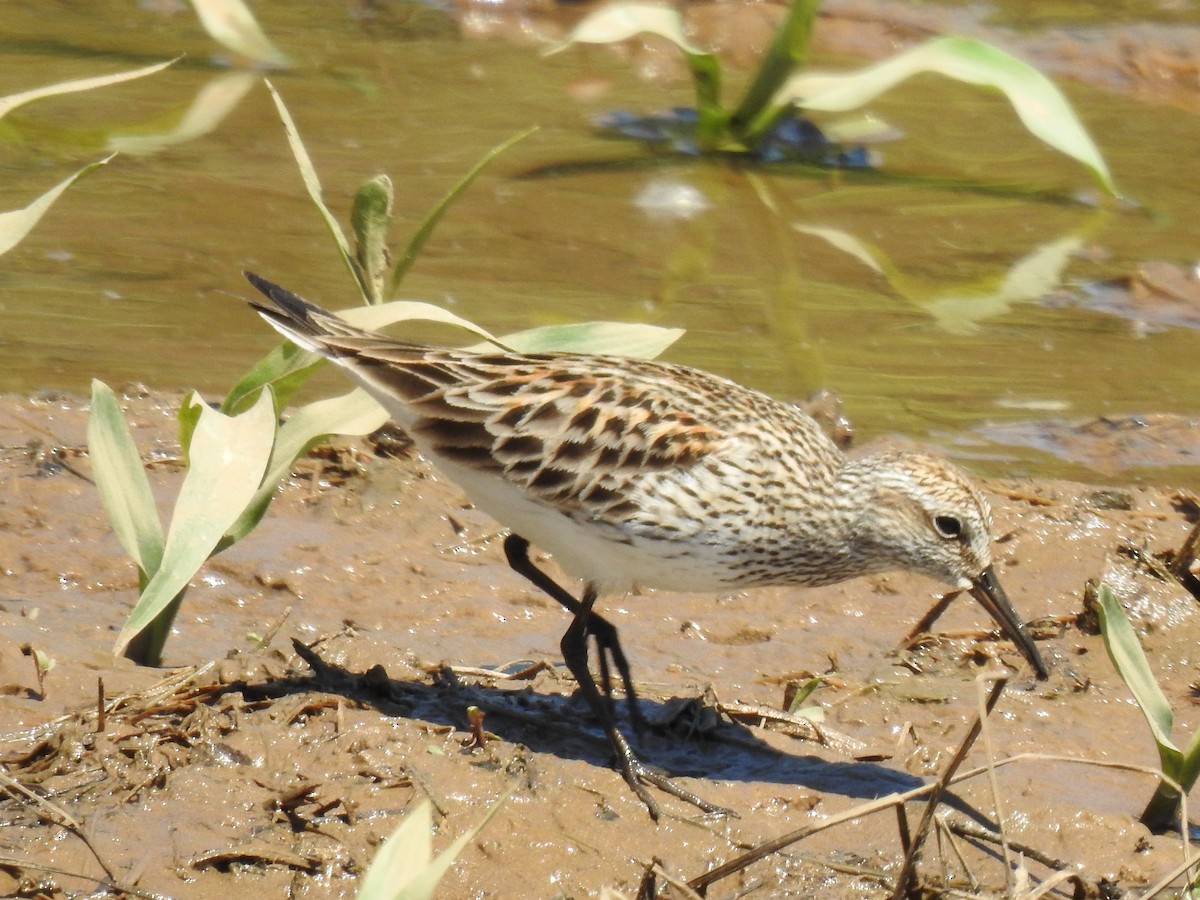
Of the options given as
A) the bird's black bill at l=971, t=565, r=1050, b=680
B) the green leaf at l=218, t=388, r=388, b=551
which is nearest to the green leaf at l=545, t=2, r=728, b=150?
the green leaf at l=218, t=388, r=388, b=551

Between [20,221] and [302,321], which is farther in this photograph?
[302,321]

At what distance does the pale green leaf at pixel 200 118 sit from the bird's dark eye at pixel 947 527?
6.96 metres

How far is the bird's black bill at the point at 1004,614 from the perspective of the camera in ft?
19.7

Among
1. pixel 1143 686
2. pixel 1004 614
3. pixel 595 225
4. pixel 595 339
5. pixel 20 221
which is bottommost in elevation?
pixel 595 225

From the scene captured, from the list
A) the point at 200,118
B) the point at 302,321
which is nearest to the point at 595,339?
the point at 302,321

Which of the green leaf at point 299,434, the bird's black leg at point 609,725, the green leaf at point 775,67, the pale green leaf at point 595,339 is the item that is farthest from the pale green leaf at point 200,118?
the bird's black leg at point 609,725

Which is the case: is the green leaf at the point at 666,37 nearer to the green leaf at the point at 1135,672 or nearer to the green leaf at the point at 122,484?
the green leaf at the point at 122,484

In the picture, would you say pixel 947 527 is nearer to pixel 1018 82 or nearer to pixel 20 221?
pixel 20 221

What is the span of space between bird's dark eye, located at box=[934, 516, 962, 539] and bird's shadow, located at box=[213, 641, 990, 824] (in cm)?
88

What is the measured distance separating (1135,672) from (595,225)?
643 cm

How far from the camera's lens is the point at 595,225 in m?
10.9

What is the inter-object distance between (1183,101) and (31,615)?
462 inches

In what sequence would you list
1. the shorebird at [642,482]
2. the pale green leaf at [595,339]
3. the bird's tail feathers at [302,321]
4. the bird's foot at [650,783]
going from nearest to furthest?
the bird's foot at [650,783]
the shorebird at [642,482]
the bird's tail feathers at [302,321]
the pale green leaf at [595,339]

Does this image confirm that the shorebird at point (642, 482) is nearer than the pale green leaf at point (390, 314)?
Yes
